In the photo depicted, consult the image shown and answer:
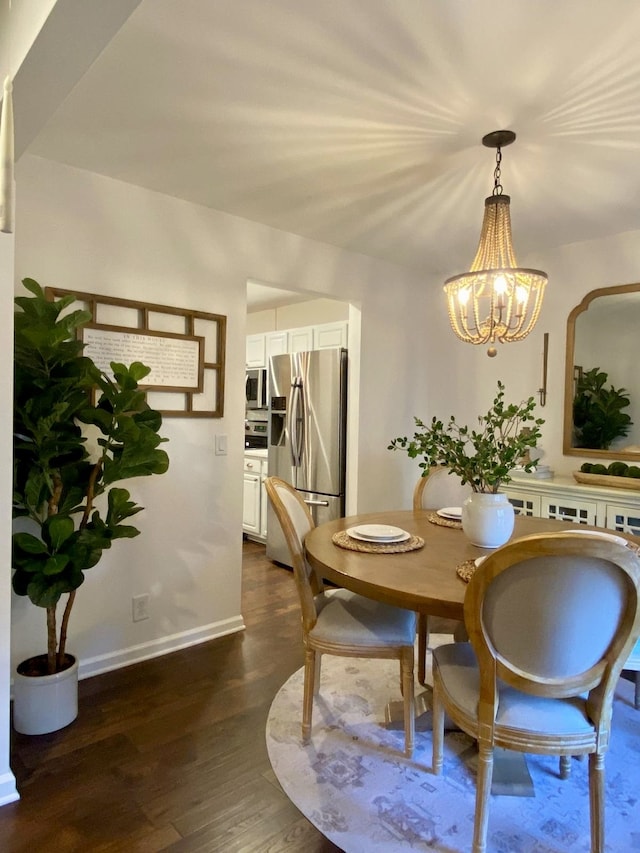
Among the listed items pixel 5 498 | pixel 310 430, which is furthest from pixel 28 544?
pixel 310 430

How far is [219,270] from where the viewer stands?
9.52 feet

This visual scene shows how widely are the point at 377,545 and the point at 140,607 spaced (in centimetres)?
141

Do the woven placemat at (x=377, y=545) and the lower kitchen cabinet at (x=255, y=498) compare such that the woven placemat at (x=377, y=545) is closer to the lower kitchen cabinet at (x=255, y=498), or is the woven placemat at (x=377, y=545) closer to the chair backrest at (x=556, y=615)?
the chair backrest at (x=556, y=615)

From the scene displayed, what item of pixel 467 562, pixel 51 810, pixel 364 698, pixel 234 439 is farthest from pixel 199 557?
pixel 467 562

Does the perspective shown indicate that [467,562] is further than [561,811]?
Yes

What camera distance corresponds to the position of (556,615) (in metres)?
1.33

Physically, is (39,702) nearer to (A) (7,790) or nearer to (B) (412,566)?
(A) (7,790)

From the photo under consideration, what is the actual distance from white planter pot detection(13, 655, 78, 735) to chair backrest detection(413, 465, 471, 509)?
1.94 meters

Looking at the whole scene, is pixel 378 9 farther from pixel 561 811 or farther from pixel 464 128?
pixel 561 811

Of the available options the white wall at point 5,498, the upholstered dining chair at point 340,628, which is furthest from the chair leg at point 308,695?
the white wall at point 5,498

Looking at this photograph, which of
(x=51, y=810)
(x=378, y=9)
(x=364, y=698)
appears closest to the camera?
(x=378, y=9)

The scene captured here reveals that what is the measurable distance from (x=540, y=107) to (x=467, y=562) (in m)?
1.68

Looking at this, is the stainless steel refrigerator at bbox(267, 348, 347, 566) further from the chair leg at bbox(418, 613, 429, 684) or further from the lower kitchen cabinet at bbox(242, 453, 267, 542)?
the chair leg at bbox(418, 613, 429, 684)

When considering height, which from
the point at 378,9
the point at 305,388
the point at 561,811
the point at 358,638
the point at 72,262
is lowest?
the point at 561,811
